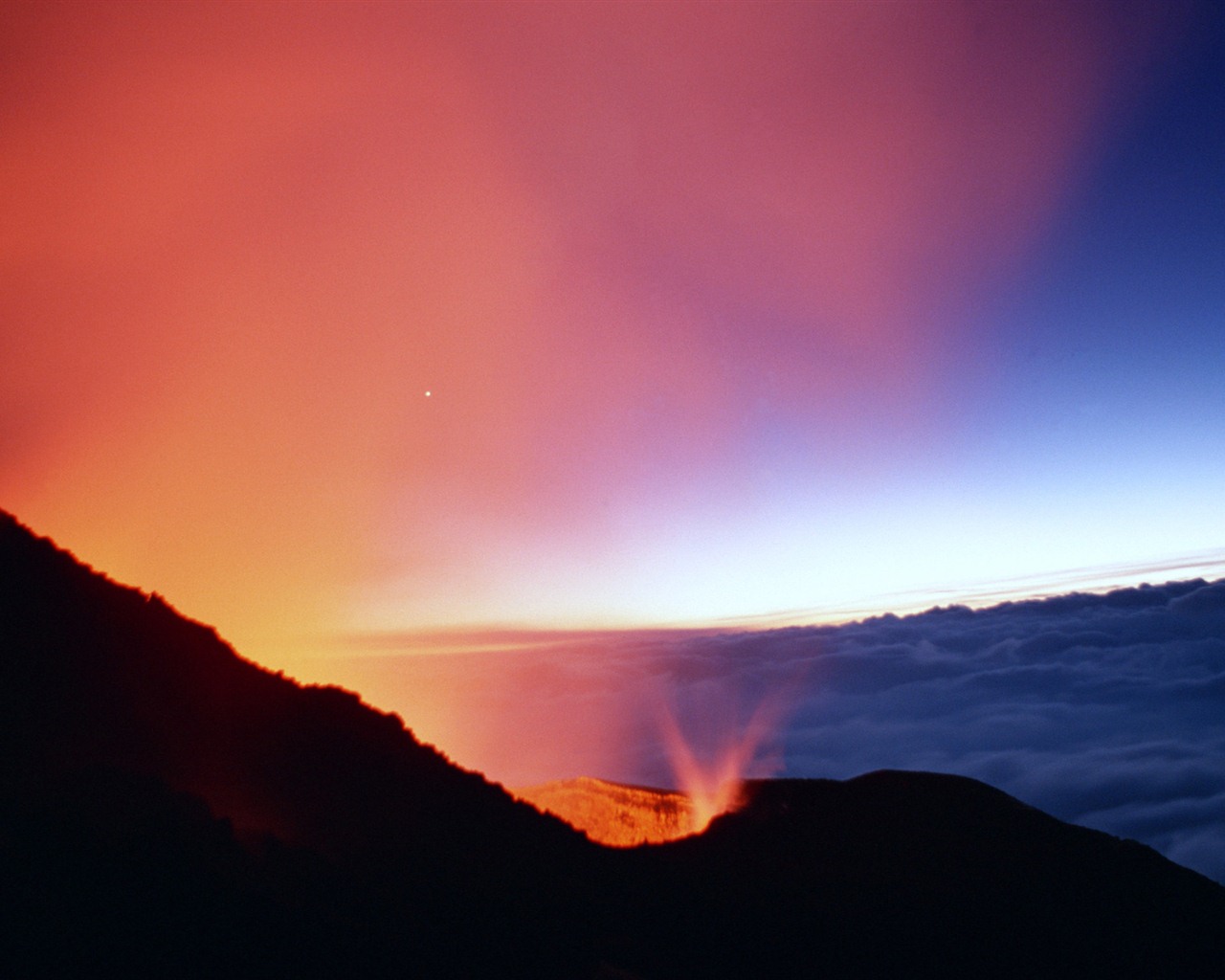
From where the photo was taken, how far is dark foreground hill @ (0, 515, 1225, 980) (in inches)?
380

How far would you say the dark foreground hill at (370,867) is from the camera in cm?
966

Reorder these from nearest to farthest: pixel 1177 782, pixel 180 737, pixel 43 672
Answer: pixel 43 672 < pixel 180 737 < pixel 1177 782

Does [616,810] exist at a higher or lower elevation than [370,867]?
lower

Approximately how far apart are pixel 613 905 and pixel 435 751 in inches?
250

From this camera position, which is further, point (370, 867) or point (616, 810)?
point (616, 810)

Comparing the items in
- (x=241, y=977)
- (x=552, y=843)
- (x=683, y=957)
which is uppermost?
(x=241, y=977)

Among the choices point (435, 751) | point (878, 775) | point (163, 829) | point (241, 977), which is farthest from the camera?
point (878, 775)

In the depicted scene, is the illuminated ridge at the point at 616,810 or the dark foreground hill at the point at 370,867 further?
the illuminated ridge at the point at 616,810

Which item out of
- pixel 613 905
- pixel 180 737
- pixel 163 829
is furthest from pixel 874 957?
pixel 180 737

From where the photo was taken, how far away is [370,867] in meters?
13.7

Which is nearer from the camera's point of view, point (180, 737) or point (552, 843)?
point (180, 737)

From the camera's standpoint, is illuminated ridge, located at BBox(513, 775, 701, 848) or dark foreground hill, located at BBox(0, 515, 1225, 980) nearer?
dark foreground hill, located at BBox(0, 515, 1225, 980)

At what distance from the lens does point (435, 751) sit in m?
19.5

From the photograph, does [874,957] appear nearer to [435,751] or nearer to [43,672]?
[435,751]
